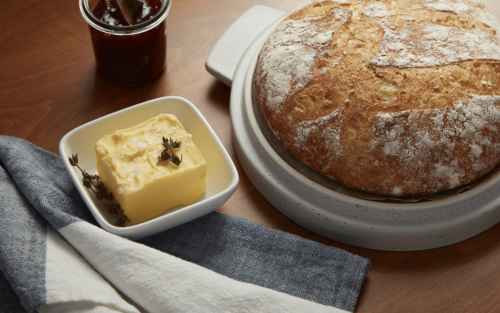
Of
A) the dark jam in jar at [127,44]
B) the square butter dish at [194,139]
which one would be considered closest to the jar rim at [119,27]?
the dark jam in jar at [127,44]

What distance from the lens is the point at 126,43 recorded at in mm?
1071

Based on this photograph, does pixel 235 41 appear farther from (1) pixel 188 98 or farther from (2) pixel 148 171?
(2) pixel 148 171

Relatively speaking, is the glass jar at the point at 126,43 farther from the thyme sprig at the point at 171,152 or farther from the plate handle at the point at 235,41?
the thyme sprig at the point at 171,152

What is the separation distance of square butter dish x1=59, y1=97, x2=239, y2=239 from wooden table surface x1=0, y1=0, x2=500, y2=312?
0.09m

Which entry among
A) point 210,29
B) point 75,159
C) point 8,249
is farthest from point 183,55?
point 8,249

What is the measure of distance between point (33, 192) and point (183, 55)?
1.93 ft

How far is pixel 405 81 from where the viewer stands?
894mm

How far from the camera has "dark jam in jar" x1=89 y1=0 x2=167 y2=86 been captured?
3.45ft

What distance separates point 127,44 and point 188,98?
0.68 feet

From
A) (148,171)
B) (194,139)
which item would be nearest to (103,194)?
(148,171)

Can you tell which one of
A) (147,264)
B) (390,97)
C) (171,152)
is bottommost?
(147,264)

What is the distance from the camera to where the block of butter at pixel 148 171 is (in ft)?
2.79

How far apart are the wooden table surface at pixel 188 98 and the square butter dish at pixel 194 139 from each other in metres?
0.09

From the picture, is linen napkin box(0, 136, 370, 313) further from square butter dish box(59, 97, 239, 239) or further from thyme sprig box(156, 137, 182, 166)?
thyme sprig box(156, 137, 182, 166)
